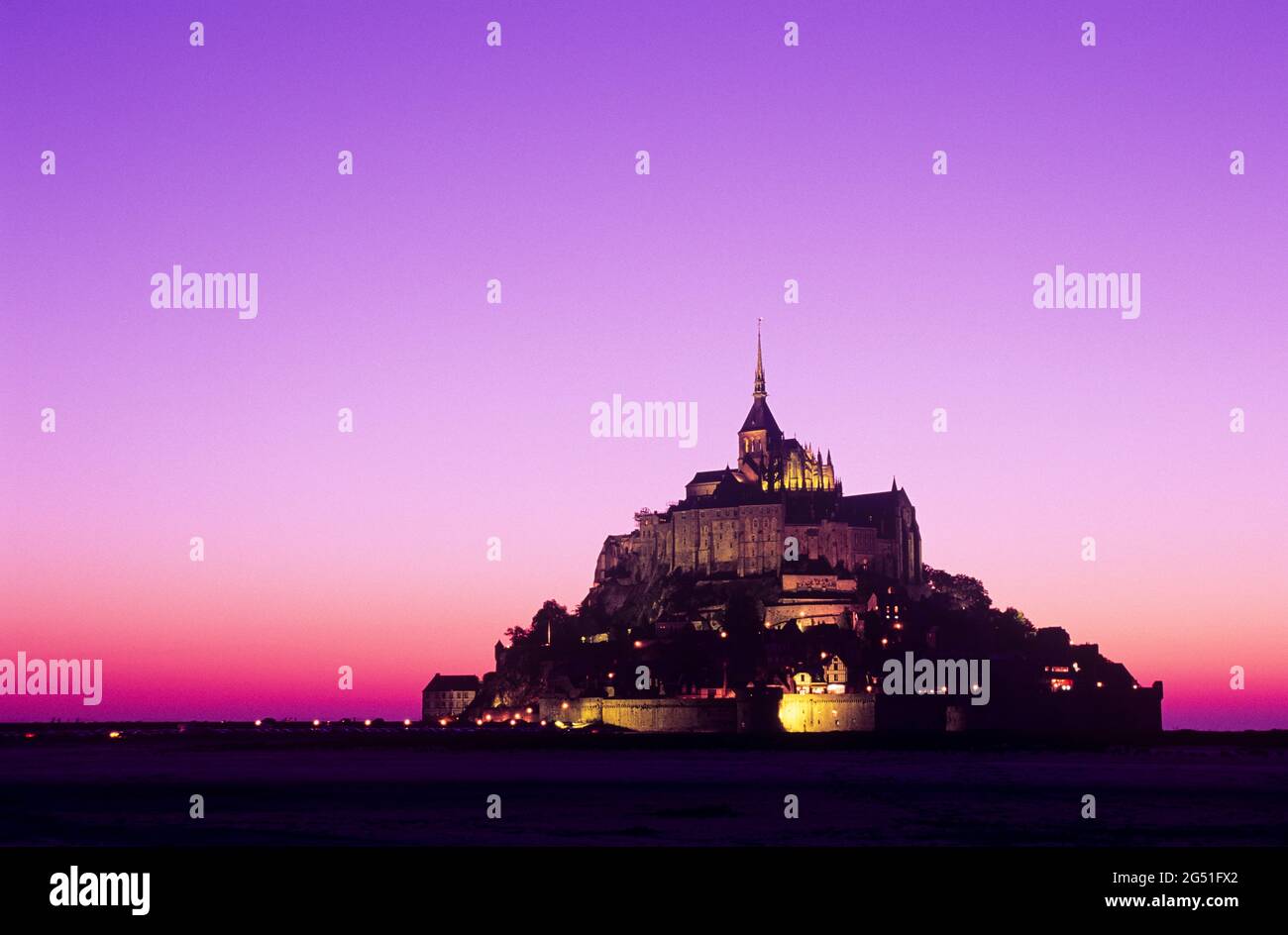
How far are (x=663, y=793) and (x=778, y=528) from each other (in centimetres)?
8841

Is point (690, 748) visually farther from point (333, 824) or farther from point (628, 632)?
point (333, 824)

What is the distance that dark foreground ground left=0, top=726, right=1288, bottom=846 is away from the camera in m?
46.8

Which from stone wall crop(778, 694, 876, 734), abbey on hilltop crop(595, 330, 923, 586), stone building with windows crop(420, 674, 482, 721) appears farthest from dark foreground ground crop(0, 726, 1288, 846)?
stone building with windows crop(420, 674, 482, 721)

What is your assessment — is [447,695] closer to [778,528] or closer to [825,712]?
[778,528]

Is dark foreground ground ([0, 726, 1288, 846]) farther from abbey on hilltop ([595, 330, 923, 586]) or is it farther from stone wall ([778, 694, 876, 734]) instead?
abbey on hilltop ([595, 330, 923, 586])

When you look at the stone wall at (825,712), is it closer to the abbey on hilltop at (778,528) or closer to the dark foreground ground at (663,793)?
the dark foreground ground at (663,793)

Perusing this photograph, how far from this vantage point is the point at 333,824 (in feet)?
165

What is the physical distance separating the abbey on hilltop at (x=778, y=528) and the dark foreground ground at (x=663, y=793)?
106 feet

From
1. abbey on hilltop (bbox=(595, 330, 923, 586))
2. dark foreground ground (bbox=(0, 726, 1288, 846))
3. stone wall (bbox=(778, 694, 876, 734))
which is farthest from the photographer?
abbey on hilltop (bbox=(595, 330, 923, 586))

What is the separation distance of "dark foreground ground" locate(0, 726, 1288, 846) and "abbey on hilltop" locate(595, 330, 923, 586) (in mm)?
32414

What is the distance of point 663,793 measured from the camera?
222 feet

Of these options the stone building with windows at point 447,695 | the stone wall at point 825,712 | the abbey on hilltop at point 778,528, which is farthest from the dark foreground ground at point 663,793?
the stone building with windows at point 447,695
